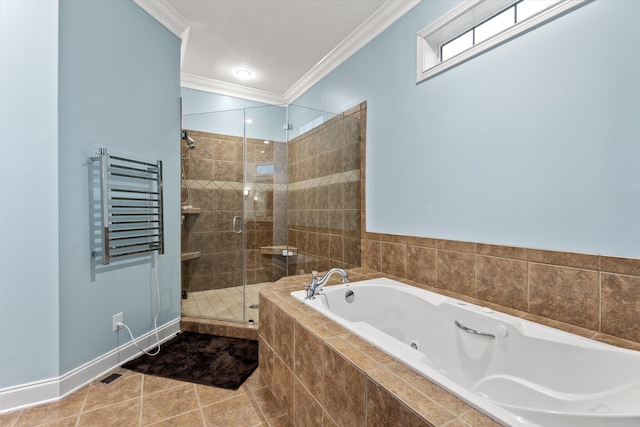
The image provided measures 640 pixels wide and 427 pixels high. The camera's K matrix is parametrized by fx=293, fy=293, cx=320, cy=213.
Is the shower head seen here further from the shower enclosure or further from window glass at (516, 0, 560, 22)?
window glass at (516, 0, 560, 22)

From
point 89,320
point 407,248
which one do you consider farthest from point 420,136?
point 89,320

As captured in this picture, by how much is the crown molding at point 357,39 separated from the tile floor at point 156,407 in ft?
9.44

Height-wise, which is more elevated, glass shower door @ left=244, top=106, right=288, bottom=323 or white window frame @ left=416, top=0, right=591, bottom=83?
white window frame @ left=416, top=0, right=591, bottom=83

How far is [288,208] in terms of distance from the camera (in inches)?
127

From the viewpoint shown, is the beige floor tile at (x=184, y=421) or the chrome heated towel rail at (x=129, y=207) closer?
the beige floor tile at (x=184, y=421)

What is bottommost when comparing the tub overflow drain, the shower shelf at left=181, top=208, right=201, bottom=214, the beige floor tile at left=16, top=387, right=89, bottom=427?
the beige floor tile at left=16, top=387, right=89, bottom=427

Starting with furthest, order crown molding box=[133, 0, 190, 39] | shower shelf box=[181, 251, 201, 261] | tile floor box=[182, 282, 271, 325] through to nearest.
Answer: shower shelf box=[181, 251, 201, 261], tile floor box=[182, 282, 271, 325], crown molding box=[133, 0, 190, 39]

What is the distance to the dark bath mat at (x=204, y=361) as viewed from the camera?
1.94 meters

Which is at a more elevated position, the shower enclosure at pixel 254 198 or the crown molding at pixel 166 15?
the crown molding at pixel 166 15

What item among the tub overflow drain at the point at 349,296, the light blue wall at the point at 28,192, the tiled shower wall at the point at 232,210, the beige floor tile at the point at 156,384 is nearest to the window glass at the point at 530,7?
the tub overflow drain at the point at 349,296

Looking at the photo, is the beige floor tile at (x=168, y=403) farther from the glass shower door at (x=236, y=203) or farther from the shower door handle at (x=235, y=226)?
the shower door handle at (x=235, y=226)

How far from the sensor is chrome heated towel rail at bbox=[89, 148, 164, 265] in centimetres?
192

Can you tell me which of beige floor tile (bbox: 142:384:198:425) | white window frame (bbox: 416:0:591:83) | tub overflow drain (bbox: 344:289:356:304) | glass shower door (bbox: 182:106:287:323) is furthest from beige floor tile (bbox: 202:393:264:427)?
white window frame (bbox: 416:0:591:83)

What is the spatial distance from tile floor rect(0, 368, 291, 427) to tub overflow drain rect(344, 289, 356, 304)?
2.42 feet
